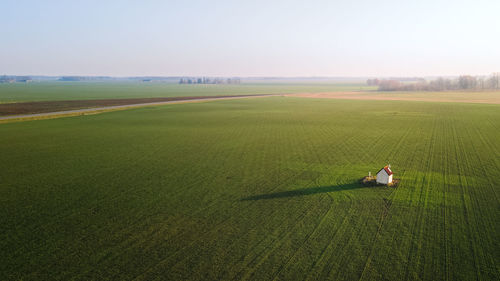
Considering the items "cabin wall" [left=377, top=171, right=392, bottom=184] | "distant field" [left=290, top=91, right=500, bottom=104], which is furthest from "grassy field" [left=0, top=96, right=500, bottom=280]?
"distant field" [left=290, top=91, right=500, bottom=104]

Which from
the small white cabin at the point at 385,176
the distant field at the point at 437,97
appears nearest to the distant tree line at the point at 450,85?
the distant field at the point at 437,97

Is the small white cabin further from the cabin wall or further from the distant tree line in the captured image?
the distant tree line

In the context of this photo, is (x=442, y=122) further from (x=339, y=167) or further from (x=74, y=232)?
(x=74, y=232)

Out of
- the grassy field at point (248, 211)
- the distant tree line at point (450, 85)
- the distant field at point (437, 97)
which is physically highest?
the distant tree line at point (450, 85)

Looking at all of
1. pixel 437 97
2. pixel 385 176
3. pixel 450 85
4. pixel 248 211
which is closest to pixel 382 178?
pixel 385 176

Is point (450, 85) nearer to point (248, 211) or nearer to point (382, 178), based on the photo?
point (382, 178)

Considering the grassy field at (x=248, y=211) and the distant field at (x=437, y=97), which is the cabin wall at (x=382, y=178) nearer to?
the grassy field at (x=248, y=211)

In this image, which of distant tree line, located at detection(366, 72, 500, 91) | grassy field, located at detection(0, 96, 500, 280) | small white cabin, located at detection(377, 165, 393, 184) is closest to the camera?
grassy field, located at detection(0, 96, 500, 280)

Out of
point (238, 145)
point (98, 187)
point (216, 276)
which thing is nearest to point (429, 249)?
point (216, 276)
